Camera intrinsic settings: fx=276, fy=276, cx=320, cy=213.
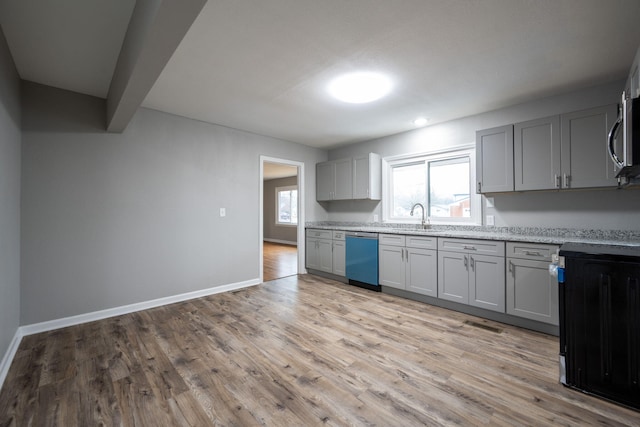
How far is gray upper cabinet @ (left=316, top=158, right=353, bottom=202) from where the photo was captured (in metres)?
4.92

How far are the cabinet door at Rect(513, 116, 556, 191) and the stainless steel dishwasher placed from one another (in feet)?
6.32

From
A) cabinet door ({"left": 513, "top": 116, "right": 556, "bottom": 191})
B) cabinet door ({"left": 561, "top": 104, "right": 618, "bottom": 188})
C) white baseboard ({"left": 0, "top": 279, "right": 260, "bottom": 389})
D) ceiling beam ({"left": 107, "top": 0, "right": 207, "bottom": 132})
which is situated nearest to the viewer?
ceiling beam ({"left": 107, "top": 0, "right": 207, "bottom": 132})

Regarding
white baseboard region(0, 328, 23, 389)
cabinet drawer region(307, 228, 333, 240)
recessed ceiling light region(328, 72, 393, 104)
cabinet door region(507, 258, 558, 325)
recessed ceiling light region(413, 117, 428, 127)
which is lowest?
white baseboard region(0, 328, 23, 389)

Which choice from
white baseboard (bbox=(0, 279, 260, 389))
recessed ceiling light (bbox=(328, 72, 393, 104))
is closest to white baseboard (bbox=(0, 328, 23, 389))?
white baseboard (bbox=(0, 279, 260, 389))

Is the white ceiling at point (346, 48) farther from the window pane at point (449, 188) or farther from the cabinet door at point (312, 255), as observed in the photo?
the cabinet door at point (312, 255)

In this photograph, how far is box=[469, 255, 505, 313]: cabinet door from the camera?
2.91 m

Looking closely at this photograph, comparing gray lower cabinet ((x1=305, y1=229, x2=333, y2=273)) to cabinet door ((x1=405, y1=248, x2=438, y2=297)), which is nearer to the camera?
cabinet door ((x1=405, y1=248, x2=438, y2=297))

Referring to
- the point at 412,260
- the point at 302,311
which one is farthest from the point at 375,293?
the point at 302,311

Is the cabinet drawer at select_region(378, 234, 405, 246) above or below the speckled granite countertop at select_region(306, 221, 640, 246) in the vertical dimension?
below

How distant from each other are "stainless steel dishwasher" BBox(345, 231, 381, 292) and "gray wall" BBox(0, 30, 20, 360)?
3704mm

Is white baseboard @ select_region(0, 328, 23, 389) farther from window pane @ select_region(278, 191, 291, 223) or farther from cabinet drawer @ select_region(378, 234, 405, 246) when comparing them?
window pane @ select_region(278, 191, 291, 223)

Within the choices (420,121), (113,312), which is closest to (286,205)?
(420,121)

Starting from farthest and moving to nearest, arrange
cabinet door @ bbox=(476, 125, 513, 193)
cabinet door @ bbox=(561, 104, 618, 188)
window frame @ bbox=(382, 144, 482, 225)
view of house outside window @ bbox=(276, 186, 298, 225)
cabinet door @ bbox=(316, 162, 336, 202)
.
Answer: view of house outside window @ bbox=(276, 186, 298, 225)
cabinet door @ bbox=(316, 162, 336, 202)
window frame @ bbox=(382, 144, 482, 225)
cabinet door @ bbox=(476, 125, 513, 193)
cabinet door @ bbox=(561, 104, 618, 188)

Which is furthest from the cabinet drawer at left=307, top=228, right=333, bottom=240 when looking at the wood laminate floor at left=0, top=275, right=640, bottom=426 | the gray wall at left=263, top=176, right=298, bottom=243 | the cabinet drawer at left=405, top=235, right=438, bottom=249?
the gray wall at left=263, top=176, right=298, bottom=243
